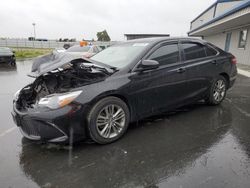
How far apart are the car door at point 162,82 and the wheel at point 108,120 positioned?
346mm

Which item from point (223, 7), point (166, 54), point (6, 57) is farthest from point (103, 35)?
point (166, 54)

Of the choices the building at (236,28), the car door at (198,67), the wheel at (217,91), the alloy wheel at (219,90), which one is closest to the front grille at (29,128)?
the car door at (198,67)

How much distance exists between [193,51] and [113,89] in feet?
7.08

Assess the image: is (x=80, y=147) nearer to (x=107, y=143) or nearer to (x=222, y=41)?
(x=107, y=143)

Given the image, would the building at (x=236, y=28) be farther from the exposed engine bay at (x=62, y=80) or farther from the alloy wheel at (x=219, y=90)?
the exposed engine bay at (x=62, y=80)

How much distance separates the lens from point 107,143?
3090mm

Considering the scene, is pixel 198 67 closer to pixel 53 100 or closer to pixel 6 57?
pixel 53 100

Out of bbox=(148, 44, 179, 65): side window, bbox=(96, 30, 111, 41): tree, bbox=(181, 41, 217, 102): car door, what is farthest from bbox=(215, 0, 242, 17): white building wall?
bbox=(96, 30, 111, 41): tree

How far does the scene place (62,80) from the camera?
3090mm

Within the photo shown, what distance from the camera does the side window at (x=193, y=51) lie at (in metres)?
4.05

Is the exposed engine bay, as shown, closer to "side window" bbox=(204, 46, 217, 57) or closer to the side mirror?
the side mirror

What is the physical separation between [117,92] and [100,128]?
23.9 inches

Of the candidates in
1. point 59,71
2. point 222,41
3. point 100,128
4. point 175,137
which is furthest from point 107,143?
point 222,41

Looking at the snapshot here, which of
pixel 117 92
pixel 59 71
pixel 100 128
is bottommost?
pixel 100 128
